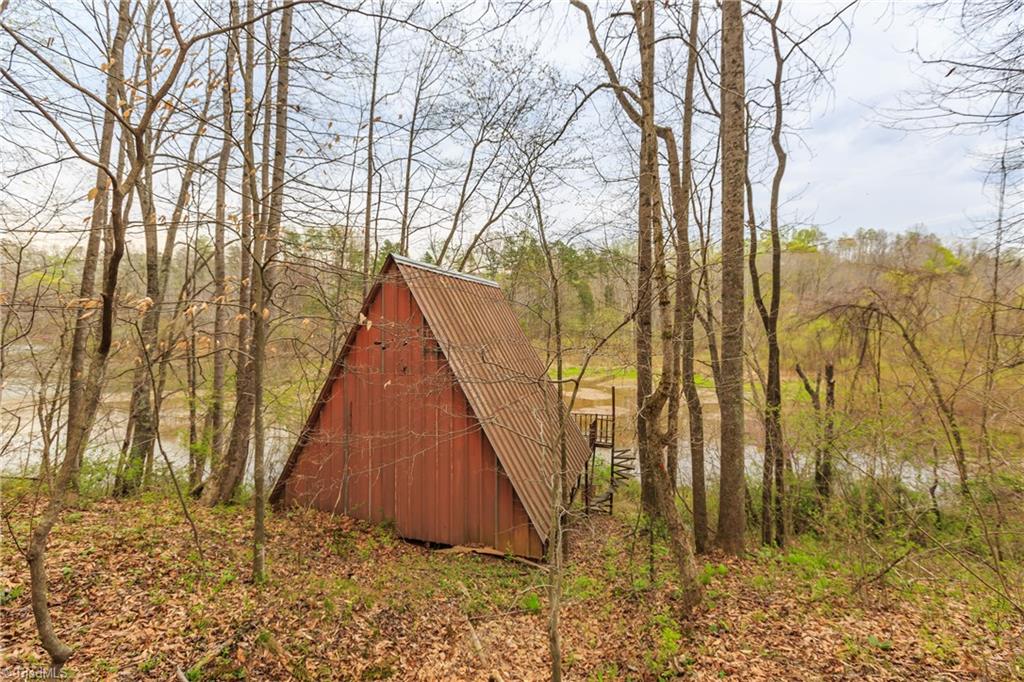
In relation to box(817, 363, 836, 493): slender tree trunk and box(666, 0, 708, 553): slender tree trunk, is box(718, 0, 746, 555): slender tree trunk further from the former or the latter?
box(817, 363, 836, 493): slender tree trunk

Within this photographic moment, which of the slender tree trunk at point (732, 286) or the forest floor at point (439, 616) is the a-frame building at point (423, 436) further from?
the slender tree trunk at point (732, 286)

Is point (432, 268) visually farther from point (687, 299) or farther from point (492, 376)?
point (687, 299)

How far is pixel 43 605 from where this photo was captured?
8.18ft

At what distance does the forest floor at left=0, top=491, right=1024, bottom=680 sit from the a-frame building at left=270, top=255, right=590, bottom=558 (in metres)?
0.74

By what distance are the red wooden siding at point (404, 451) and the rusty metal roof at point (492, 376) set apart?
0.19m

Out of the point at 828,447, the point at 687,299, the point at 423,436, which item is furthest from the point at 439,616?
the point at 828,447

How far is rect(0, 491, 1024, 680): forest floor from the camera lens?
141 inches

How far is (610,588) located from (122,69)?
27.6ft

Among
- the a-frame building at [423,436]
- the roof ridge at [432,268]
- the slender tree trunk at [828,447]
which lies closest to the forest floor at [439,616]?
the a-frame building at [423,436]

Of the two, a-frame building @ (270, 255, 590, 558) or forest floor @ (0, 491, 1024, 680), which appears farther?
a-frame building @ (270, 255, 590, 558)

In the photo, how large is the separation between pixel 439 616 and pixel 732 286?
218 inches

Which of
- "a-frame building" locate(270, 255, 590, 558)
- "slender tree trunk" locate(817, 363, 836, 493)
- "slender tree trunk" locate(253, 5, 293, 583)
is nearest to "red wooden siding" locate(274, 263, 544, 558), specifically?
"a-frame building" locate(270, 255, 590, 558)

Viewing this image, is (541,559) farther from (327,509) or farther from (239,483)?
(239,483)

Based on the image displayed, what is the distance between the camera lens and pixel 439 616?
488cm
